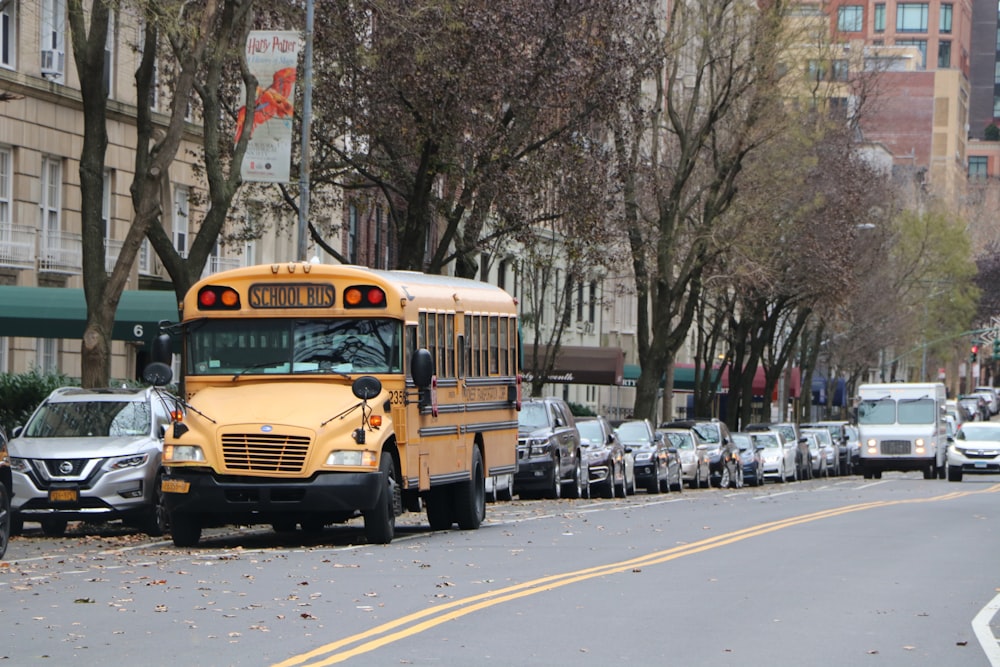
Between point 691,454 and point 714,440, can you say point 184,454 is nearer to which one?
point 691,454

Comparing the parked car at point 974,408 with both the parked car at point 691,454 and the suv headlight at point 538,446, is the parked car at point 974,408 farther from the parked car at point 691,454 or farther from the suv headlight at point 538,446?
the suv headlight at point 538,446

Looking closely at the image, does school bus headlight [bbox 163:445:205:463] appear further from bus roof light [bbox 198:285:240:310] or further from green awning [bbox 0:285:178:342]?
green awning [bbox 0:285:178:342]

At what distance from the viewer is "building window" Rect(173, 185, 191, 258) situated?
148ft

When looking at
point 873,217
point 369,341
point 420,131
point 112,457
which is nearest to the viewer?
point 369,341

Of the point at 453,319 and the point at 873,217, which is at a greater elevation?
the point at 873,217

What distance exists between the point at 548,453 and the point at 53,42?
14.4 metres

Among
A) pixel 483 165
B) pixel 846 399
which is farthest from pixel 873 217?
pixel 483 165

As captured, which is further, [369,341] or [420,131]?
[420,131]

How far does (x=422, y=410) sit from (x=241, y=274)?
8.14ft

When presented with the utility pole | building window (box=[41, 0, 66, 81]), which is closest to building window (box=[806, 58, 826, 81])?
building window (box=[41, 0, 66, 81])

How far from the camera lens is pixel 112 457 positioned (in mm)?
21922

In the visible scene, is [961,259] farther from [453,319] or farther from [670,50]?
[453,319]

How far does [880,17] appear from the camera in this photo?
6388 inches

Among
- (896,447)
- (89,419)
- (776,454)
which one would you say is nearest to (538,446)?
(89,419)
